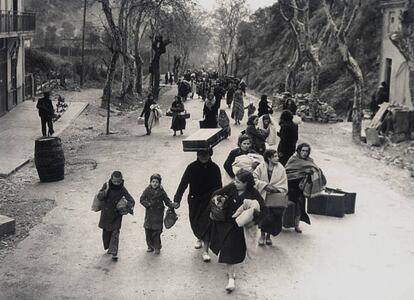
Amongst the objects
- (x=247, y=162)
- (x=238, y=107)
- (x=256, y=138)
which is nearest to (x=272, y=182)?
(x=247, y=162)

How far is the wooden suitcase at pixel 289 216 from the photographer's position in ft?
32.6

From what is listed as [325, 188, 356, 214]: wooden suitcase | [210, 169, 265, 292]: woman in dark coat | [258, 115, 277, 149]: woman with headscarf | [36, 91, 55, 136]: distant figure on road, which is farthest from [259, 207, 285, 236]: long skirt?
[36, 91, 55, 136]: distant figure on road

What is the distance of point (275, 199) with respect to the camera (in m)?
9.08

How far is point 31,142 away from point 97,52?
40098 mm

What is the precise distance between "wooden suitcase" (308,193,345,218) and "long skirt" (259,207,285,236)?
2.15 m

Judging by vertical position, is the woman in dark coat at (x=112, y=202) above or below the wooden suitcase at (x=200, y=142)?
below

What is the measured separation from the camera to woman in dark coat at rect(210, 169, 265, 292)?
7701 millimetres

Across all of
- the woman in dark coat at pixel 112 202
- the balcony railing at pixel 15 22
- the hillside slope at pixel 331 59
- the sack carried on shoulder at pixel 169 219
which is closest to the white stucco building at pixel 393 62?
the hillside slope at pixel 331 59

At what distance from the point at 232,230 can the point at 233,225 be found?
0.06 metres

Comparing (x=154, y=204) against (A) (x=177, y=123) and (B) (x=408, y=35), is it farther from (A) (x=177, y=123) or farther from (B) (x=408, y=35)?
(A) (x=177, y=123)

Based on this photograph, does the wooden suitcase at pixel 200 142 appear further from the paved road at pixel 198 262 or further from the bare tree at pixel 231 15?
the bare tree at pixel 231 15

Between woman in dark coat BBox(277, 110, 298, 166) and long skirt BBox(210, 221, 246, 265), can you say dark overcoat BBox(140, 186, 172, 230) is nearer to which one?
long skirt BBox(210, 221, 246, 265)

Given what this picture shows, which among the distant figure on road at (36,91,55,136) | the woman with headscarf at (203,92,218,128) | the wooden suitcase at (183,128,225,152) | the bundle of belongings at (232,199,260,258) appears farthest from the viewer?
the woman with headscarf at (203,92,218,128)

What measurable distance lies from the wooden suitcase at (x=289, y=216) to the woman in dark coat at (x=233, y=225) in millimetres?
2231
